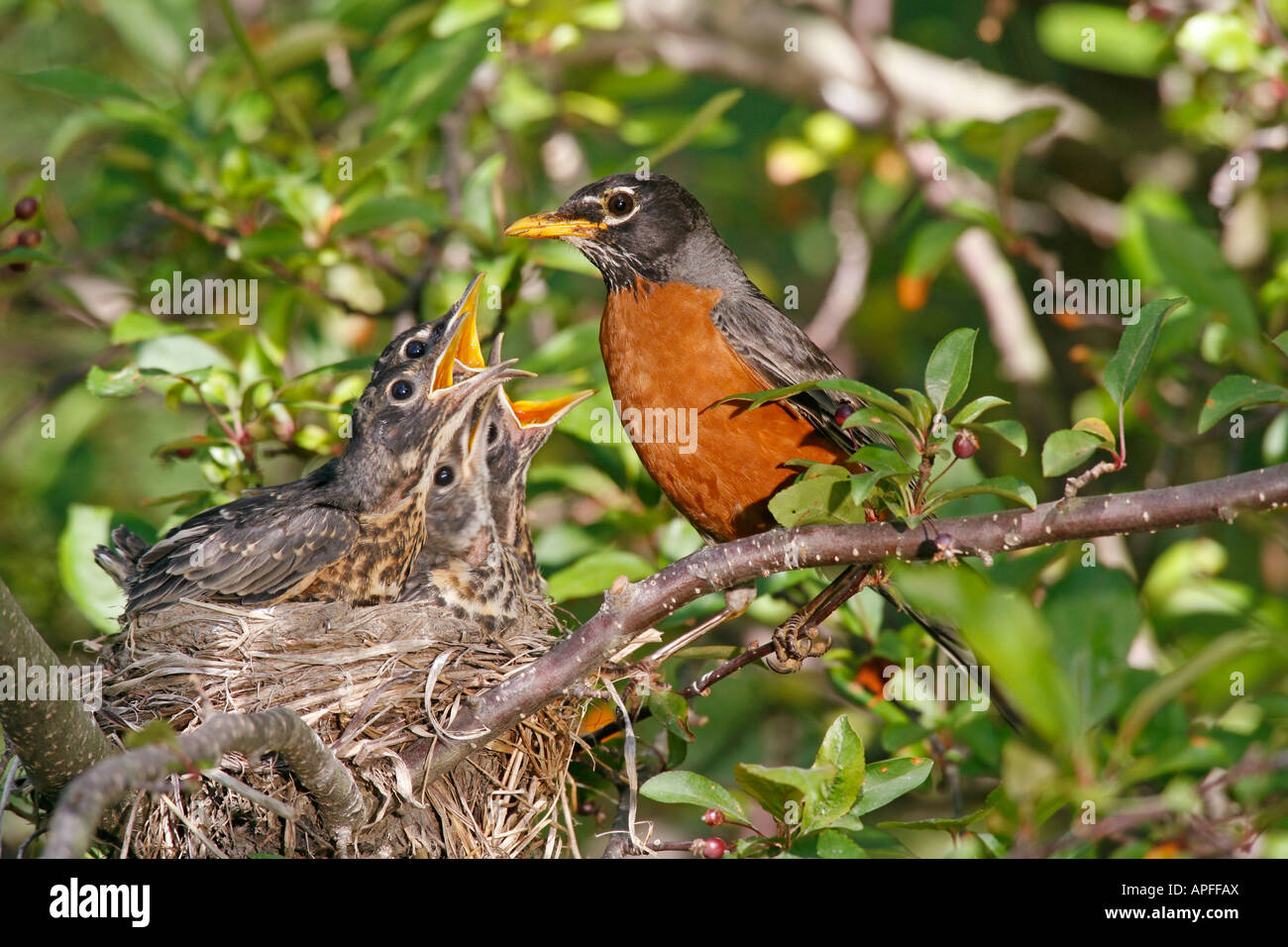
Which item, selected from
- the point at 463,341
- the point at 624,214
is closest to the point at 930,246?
the point at 624,214

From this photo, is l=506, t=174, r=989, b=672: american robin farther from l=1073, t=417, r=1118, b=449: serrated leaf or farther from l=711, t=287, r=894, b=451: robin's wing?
l=1073, t=417, r=1118, b=449: serrated leaf

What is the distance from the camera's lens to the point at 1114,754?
2.71 meters

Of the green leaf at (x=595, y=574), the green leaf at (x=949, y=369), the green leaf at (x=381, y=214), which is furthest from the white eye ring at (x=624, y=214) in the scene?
the green leaf at (x=949, y=369)

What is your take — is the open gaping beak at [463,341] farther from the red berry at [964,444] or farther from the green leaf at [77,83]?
the red berry at [964,444]

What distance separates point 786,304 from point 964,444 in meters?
2.86

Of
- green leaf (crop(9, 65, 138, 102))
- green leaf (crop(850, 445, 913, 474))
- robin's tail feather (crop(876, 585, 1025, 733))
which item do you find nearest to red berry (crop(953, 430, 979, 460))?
green leaf (crop(850, 445, 913, 474))

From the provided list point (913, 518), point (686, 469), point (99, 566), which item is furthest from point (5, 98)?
point (913, 518)

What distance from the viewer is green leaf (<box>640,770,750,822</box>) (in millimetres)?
2820

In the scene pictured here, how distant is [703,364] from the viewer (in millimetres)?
4043

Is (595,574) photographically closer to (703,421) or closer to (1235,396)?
(703,421)

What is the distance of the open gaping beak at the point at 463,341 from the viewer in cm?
445

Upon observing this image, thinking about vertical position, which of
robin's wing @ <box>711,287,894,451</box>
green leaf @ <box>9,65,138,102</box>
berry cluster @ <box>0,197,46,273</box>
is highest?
green leaf @ <box>9,65,138,102</box>

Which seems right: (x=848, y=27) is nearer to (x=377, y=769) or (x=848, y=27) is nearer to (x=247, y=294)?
(x=247, y=294)

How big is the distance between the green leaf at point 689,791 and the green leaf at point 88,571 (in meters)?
2.36
